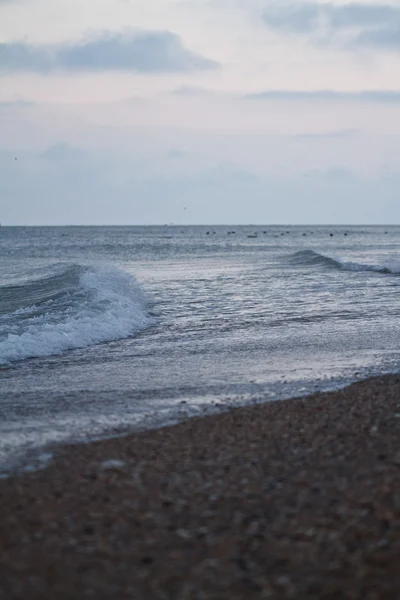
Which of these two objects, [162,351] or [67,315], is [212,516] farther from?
[67,315]

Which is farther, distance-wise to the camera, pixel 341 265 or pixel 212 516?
pixel 341 265

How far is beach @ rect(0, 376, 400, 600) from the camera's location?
4.46 metres

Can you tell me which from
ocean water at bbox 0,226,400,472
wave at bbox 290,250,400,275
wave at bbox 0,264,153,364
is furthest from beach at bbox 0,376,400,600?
wave at bbox 290,250,400,275

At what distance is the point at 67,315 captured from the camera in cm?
1777

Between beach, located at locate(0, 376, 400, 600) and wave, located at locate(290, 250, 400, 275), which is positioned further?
wave, located at locate(290, 250, 400, 275)

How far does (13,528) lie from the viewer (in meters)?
5.24

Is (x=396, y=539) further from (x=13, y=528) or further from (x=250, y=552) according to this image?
(x=13, y=528)

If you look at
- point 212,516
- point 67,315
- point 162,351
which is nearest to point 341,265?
point 67,315

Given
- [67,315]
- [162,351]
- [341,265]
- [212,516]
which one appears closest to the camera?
[212,516]

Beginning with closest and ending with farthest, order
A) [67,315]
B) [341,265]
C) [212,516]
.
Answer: [212,516]
[67,315]
[341,265]

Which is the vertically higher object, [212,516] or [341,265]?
[341,265]

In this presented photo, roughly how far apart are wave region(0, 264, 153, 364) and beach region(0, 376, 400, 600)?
7.13 meters

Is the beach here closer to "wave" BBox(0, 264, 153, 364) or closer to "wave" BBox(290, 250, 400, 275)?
"wave" BBox(0, 264, 153, 364)

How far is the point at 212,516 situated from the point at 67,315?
12.9 metres
